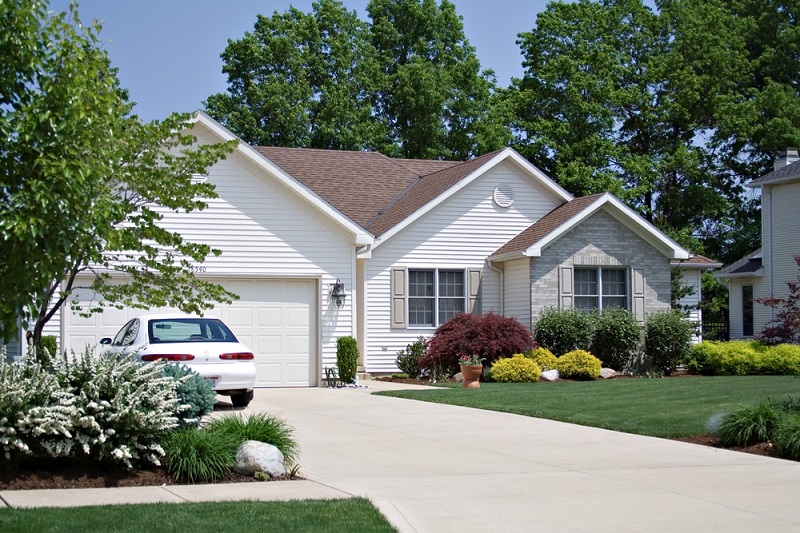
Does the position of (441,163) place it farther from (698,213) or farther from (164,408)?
(164,408)

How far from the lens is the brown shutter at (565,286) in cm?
2573

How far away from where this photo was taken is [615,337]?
25.5m

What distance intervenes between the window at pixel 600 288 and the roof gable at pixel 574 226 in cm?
121

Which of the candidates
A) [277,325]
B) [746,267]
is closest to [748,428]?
[277,325]

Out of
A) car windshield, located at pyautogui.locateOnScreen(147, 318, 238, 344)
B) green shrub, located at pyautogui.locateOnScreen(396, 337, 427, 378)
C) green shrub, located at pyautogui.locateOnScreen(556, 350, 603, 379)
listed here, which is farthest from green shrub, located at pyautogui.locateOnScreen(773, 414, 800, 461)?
green shrub, located at pyautogui.locateOnScreen(396, 337, 427, 378)

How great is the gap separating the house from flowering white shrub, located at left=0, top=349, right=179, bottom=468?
469 inches

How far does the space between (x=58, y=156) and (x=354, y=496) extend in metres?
3.93

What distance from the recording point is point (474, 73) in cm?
4391

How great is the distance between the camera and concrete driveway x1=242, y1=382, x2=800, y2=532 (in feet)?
27.5

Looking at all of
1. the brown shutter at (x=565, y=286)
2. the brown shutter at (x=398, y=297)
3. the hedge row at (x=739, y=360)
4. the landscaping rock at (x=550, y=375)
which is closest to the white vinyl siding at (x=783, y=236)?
the hedge row at (x=739, y=360)

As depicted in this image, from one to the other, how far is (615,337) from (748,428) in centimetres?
1297

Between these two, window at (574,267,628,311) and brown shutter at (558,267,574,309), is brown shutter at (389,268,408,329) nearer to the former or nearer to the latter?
brown shutter at (558,267,574,309)

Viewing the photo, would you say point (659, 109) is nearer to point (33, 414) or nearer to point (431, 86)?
point (431, 86)

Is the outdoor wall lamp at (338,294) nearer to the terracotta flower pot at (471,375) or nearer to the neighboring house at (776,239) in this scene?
the terracotta flower pot at (471,375)
